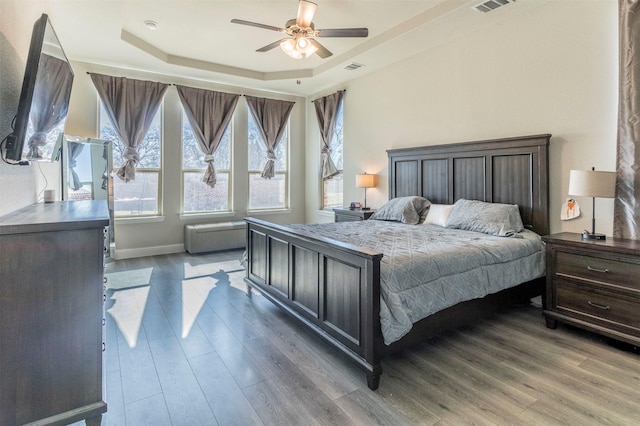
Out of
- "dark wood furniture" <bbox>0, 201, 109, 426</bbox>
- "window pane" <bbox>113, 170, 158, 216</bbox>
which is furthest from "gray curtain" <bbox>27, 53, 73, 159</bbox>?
"window pane" <bbox>113, 170, 158, 216</bbox>

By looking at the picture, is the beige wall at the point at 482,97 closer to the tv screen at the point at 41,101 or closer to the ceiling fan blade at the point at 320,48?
the tv screen at the point at 41,101

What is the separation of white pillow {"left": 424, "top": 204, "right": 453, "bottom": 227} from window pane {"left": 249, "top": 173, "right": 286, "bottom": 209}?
11.8 ft

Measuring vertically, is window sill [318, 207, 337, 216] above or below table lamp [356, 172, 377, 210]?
below

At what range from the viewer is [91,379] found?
1646 millimetres

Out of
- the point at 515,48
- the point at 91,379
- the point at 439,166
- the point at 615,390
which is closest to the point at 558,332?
the point at 615,390

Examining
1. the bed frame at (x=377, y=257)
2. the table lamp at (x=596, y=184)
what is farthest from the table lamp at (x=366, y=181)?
the table lamp at (x=596, y=184)

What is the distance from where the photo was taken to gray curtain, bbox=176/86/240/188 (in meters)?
5.82

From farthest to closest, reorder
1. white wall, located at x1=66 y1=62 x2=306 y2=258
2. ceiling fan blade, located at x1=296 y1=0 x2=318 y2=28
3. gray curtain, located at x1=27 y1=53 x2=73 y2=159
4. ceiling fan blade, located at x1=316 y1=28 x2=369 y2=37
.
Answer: white wall, located at x1=66 y1=62 x2=306 y2=258
ceiling fan blade, located at x1=316 y1=28 x2=369 y2=37
ceiling fan blade, located at x1=296 y1=0 x2=318 y2=28
gray curtain, located at x1=27 y1=53 x2=73 y2=159

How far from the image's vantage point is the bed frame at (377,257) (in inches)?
83.4

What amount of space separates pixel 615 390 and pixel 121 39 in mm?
5723

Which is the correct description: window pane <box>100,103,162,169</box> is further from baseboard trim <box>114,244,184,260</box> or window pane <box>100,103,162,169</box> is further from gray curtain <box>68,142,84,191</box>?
baseboard trim <box>114,244,184,260</box>

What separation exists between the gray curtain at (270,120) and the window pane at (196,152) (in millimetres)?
621

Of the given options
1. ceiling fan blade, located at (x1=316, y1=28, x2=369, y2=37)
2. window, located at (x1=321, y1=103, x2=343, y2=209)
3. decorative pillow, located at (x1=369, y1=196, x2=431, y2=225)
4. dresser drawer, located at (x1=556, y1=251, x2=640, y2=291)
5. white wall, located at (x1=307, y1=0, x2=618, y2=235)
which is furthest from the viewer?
window, located at (x1=321, y1=103, x2=343, y2=209)

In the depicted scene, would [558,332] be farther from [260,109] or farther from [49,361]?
[260,109]
